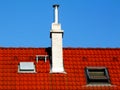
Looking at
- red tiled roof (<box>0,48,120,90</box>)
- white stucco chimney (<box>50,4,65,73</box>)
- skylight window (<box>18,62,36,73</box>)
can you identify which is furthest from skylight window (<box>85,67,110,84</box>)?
skylight window (<box>18,62,36,73</box>)

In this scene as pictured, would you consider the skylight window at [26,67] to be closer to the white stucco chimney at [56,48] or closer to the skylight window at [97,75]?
the white stucco chimney at [56,48]

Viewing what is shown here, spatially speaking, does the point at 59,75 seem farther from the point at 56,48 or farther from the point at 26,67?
the point at 26,67

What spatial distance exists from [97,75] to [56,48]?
3294 mm

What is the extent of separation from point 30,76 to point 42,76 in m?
0.78

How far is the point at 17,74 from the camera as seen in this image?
38156 millimetres

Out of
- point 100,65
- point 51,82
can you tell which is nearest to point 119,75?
point 100,65

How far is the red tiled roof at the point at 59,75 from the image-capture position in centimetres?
3709

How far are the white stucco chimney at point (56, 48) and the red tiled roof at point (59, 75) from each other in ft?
1.43

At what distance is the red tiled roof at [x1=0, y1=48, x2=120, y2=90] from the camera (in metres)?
37.1

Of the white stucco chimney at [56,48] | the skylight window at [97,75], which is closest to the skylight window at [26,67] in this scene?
the white stucco chimney at [56,48]

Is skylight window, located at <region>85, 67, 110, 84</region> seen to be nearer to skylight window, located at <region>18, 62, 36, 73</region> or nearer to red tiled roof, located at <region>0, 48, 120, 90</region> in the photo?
red tiled roof, located at <region>0, 48, 120, 90</region>

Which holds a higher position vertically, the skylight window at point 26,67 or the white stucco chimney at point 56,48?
the white stucco chimney at point 56,48

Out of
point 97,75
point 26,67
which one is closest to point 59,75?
point 26,67

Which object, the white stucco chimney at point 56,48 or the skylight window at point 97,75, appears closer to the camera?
the skylight window at point 97,75
